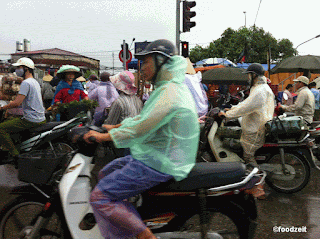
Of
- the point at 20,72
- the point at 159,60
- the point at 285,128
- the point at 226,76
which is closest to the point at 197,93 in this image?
the point at 285,128

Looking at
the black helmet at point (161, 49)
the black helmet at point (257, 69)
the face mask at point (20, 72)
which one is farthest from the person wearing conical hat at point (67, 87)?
the black helmet at point (161, 49)

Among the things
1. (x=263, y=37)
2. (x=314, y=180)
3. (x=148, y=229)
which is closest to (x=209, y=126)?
(x=314, y=180)

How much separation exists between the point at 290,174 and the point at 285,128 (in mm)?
656

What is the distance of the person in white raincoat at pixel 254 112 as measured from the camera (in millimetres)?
4422

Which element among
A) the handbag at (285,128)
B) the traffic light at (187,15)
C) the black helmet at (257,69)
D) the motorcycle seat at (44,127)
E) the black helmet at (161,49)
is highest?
the traffic light at (187,15)

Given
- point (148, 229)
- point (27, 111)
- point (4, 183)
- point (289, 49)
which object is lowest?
point (4, 183)

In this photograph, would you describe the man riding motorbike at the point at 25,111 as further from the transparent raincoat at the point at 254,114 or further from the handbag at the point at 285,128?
the handbag at the point at 285,128

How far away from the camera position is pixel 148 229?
2.23 m

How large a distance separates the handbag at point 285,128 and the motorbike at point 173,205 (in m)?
2.16

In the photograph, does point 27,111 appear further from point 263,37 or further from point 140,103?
point 263,37

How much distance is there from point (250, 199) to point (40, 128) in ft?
12.3

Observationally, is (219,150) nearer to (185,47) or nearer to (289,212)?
(289,212)

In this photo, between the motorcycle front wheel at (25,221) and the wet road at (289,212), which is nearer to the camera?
the motorcycle front wheel at (25,221)

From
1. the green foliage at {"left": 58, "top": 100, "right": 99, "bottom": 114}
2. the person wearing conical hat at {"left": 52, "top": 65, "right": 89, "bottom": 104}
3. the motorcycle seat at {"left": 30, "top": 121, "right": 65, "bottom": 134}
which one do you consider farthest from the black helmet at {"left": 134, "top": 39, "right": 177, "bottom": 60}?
the person wearing conical hat at {"left": 52, "top": 65, "right": 89, "bottom": 104}
